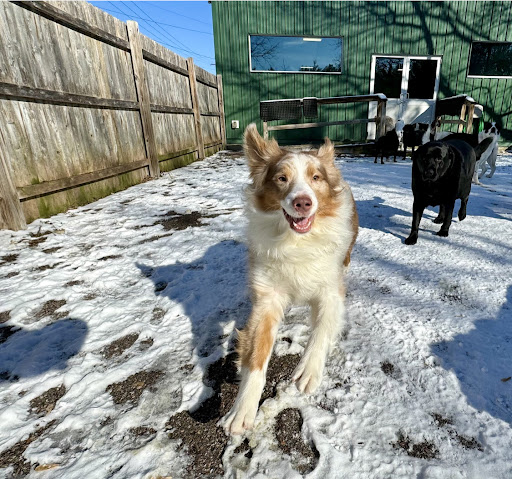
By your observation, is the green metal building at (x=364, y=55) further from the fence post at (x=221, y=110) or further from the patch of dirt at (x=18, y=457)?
the patch of dirt at (x=18, y=457)

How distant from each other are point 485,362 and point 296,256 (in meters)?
1.24

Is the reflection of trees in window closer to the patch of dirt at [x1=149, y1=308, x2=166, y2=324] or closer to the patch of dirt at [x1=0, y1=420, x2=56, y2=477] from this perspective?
the patch of dirt at [x1=149, y1=308, x2=166, y2=324]

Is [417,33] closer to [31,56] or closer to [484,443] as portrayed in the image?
[31,56]

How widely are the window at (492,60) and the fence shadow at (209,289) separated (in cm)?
1552

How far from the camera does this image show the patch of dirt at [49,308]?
2.36m

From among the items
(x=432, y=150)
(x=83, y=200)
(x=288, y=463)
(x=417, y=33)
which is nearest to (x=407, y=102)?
(x=417, y=33)

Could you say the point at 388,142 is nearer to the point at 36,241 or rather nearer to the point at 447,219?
the point at 447,219

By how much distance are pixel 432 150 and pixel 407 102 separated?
38.8 feet

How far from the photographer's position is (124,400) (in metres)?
1.61

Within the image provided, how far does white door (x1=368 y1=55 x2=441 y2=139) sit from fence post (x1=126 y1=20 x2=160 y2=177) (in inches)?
391

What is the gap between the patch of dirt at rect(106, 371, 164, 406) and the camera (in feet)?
5.31

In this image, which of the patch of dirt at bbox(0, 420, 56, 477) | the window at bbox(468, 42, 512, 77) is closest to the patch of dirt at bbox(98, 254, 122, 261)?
the patch of dirt at bbox(0, 420, 56, 477)

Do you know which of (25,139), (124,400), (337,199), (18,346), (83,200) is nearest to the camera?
(124,400)

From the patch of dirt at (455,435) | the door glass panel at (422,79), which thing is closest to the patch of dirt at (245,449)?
the patch of dirt at (455,435)
